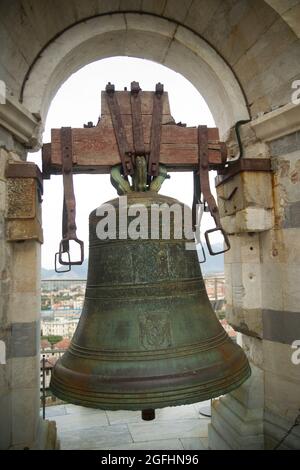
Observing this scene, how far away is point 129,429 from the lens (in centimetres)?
378

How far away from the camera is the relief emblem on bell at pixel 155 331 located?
5.20ft

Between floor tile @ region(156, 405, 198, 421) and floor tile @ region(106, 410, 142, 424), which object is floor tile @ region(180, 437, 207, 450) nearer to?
floor tile @ region(156, 405, 198, 421)

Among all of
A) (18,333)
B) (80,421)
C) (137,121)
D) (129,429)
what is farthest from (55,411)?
(137,121)

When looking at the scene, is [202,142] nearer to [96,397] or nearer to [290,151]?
[290,151]

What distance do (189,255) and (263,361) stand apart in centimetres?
140

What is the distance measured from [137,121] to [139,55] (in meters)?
1.18

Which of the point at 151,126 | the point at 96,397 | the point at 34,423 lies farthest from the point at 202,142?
the point at 34,423

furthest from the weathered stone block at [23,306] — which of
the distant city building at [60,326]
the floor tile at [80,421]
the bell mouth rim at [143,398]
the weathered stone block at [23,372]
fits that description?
the distant city building at [60,326]

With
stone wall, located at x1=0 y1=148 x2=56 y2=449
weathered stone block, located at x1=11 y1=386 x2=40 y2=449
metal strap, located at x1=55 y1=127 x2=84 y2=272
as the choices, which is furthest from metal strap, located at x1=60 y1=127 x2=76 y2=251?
weathered stone block, located at x1=11 y1=386 x2=40 y2=449

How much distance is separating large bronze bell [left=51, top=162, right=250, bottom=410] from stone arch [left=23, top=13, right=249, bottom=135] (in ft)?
4.43

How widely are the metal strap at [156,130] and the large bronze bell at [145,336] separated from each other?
274mm

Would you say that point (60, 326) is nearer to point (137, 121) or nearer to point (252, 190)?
point (252, 190)

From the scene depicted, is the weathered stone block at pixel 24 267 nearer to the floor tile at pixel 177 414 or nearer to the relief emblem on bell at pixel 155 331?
the relief emblem on bell at pixel 155 331

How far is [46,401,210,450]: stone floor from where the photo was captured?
339cm
